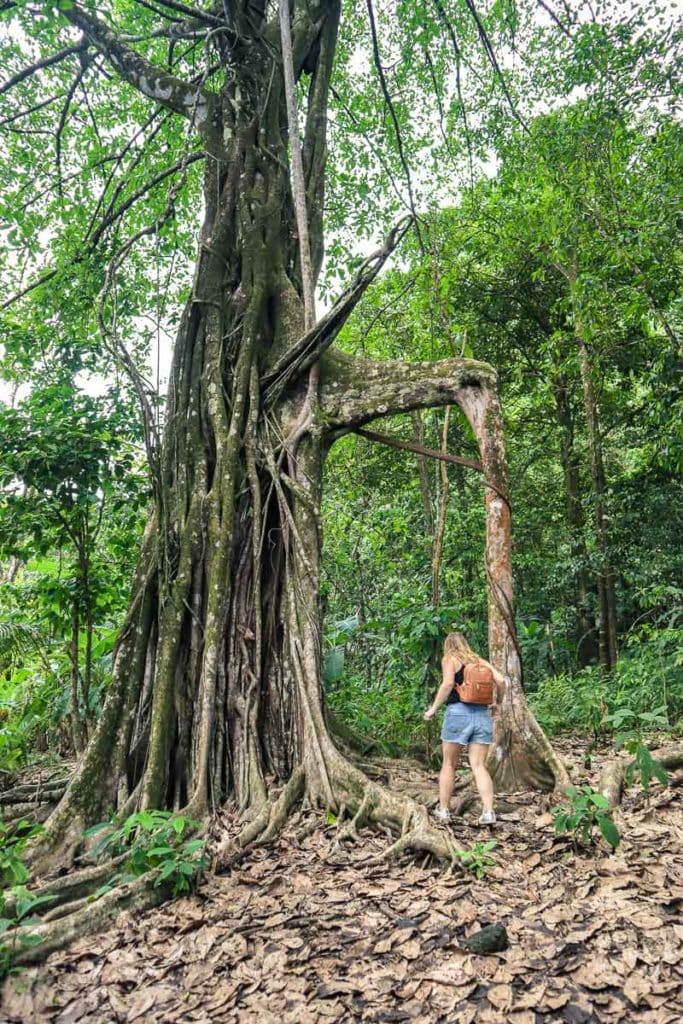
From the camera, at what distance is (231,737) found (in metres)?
4.42

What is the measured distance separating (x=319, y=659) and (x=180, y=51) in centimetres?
777

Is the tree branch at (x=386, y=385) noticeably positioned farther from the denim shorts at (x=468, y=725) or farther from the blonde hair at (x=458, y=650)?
the denim shorts at (x=468, y=725)

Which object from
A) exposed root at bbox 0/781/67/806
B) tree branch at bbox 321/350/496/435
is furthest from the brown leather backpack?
exposed root at bbox 0/781/67/806

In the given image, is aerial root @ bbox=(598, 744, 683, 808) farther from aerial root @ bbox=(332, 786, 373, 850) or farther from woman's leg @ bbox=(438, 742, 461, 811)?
aerial root @ bbox=(332, 786, 373, 850)

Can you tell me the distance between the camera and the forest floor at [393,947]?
7.54ft

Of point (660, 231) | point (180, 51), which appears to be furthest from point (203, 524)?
point (180, 51)

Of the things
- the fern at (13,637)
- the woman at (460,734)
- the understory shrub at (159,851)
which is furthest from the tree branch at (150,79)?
the understory shrub at (159,851)

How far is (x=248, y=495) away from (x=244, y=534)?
292 mm

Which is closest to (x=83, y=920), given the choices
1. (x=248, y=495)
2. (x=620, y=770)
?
(x=248, y=495)

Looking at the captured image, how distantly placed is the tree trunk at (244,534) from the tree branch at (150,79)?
0.20 ft

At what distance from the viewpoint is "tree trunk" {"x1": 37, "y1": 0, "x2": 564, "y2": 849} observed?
4.22 metres

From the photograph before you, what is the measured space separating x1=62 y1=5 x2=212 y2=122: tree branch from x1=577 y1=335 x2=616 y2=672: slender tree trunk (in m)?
5.25

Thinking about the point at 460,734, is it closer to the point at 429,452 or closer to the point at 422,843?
the point at 422,843

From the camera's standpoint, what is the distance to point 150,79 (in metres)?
6.09
